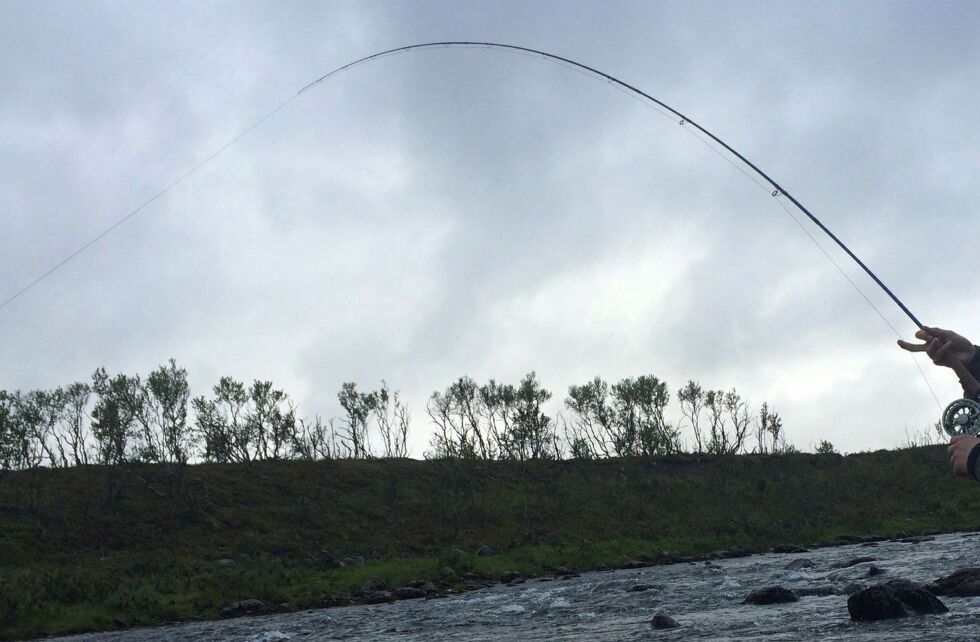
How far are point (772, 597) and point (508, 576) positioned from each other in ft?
41.4

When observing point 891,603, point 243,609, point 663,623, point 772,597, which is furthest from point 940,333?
point 243,609

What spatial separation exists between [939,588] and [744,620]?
2851 millimetres

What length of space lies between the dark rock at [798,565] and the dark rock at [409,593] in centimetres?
866

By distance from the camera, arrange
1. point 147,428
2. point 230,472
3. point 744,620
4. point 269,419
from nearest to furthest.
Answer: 1. point 744,620
2. point 230,472
3. point 147,428
4. point 269,419

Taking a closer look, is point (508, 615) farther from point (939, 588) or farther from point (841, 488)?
point (841, 488)

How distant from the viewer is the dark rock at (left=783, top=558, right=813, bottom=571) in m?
18.7

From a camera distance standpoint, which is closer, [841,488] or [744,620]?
[744,620]

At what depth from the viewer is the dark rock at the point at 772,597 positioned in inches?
478

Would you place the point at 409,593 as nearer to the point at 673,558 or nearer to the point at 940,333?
the point at 673,558

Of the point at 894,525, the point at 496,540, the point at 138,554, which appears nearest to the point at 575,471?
the point at 496,540

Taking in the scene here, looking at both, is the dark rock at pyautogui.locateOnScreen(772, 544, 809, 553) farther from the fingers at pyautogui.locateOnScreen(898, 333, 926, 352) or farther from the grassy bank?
the fingers at pyautogui.locateOnScreen(898, 333, 926, 352)

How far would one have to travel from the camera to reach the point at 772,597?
484 inches

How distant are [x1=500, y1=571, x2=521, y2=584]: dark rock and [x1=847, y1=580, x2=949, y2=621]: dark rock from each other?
14.9 meters

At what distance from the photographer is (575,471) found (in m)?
50.9
